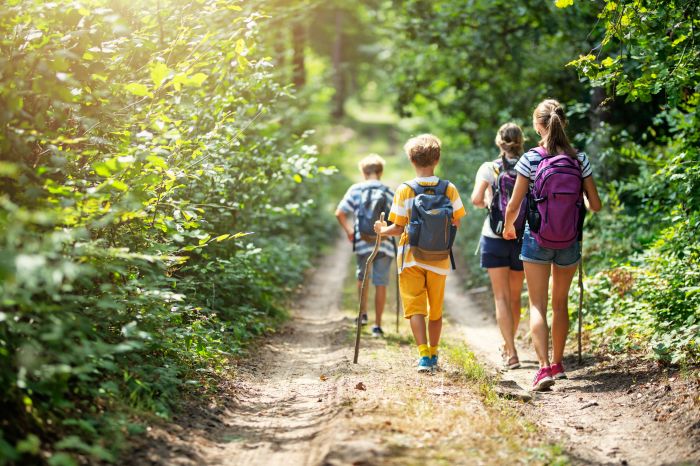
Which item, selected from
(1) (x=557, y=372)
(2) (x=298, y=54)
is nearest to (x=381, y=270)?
(1) (x=557, y=372)

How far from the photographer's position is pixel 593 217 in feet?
35.6

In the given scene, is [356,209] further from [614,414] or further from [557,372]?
[614,414]

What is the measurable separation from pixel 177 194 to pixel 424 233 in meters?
2.57

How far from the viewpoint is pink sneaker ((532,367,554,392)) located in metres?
6.64

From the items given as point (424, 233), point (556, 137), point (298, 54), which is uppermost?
point (298, 54)

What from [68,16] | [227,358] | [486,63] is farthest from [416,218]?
[486,63]

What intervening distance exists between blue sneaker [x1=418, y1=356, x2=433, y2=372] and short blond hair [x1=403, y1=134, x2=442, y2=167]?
1878 millimetres

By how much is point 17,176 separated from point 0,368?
1.32m

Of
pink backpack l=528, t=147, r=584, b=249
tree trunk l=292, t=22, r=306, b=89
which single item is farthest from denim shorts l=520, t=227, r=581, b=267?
tree trunk l=292, t=22, r=306, b=89

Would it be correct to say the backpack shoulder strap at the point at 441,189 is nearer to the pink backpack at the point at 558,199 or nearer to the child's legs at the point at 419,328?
the pink backpack at the point at 558,199

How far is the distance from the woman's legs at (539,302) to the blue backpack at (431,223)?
0.80 m

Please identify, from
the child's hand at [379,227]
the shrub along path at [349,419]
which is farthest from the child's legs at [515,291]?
the child's hand at [379,227]

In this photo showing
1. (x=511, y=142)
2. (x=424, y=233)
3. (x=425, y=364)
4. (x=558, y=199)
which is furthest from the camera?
(x=511, y=142)

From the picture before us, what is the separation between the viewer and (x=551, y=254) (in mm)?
6637
